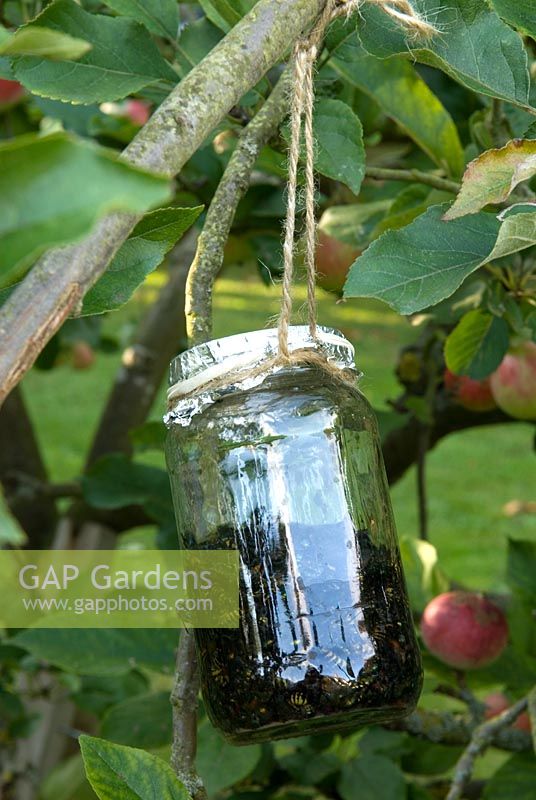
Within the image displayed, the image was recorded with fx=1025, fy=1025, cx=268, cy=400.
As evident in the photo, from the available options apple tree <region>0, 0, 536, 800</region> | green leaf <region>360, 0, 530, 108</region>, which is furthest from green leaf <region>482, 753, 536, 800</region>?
green leaf <region>360, 0, 530, 108</region>

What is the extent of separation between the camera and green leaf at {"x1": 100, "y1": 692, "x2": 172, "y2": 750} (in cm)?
127

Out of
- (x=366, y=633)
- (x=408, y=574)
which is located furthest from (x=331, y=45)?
(x=408, y=574)

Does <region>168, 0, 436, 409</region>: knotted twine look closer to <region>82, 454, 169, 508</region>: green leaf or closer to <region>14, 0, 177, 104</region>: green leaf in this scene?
<region>14, 0, 177, 104</region>: green leaf

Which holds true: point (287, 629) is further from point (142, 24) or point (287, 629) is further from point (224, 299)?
point (224, 299)

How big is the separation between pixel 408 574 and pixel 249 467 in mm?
751

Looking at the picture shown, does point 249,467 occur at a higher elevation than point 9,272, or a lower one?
lower

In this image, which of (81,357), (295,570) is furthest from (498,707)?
(81,357)

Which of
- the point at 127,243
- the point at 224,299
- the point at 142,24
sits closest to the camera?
the point at 127,243

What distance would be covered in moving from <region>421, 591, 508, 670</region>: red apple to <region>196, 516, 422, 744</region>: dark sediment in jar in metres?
0.58

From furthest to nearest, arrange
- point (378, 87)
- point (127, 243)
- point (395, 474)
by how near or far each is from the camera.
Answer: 1. point (395, 474)
2. point (378, 87)
3. point (127, 243)

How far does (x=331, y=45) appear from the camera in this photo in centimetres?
80

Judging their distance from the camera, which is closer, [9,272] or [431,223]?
[9,272]

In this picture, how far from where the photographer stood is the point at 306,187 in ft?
2.02

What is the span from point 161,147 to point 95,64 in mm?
280
